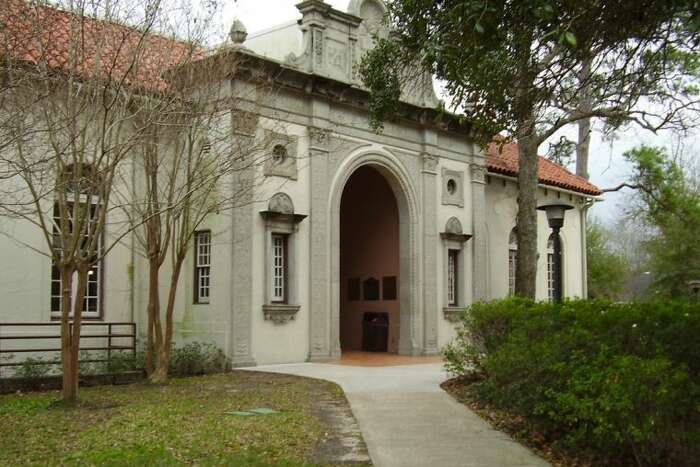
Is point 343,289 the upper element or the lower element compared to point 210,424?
upper

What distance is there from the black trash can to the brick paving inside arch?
2.19 feet

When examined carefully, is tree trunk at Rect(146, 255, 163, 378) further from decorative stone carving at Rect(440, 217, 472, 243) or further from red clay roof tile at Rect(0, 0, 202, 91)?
decorative stone carving at Rect(440, 217, 472, 243)

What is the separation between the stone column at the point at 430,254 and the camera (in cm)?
2191

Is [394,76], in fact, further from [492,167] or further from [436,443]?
[492,167]

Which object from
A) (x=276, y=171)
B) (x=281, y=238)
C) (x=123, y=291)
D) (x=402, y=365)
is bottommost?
(x=402, y=365)

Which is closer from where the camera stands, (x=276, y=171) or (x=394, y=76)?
(x=394, y=76)

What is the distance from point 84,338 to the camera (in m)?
16.7

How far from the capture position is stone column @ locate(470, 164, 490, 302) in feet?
78.1

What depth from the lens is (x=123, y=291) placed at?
698 inches

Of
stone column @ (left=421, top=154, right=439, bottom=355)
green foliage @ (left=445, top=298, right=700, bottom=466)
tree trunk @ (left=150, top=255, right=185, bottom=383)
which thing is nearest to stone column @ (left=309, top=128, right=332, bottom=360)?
stone column @ (left=421, top=154, right=439, bottom=355)

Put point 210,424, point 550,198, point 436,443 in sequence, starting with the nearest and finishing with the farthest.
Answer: point 436,443
point 210,424
point 550,198

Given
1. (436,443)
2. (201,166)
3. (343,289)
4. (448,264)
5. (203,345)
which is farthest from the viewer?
(343,289)

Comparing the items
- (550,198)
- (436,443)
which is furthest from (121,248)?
(550,198)

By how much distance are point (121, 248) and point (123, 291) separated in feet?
3.14
